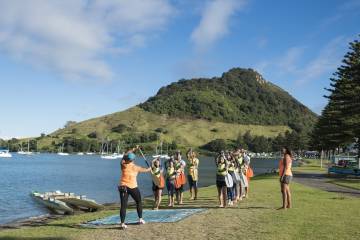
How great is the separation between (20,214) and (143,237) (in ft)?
54.8

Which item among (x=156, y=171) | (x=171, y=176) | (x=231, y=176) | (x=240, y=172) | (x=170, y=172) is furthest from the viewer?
(x=240, y=172)

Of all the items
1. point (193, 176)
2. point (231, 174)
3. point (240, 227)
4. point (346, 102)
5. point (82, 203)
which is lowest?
point (82, 203)

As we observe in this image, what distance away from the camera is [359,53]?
1982 inches

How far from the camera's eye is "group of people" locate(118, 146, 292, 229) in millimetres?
14031

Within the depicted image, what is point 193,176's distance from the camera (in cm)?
2264

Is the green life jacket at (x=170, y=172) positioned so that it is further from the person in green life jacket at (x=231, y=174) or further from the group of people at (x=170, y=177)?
the person in green life jacket at (x=231, y=174)

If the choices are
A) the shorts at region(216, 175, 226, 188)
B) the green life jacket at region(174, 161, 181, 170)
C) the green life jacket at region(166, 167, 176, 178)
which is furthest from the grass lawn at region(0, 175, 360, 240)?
the green life jacket at region(174, 161, 181, 170)

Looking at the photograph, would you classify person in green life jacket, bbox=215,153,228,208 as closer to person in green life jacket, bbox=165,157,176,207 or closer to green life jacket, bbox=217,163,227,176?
green life jacket, bbox=217,163,227,176

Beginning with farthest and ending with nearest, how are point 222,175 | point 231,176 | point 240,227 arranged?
point 231,176 → point 222,175 → point 240,227

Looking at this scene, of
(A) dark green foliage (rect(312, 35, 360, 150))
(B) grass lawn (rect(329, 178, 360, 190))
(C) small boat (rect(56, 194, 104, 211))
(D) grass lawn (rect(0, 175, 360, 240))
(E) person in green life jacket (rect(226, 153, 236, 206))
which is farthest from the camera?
(A) dark green foliage (rect(312, 35, 360, 150))

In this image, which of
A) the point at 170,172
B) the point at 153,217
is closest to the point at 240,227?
the point at 153,217

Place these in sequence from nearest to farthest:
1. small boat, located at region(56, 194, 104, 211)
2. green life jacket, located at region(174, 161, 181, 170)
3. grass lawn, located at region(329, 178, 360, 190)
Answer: green life jacket, located at region(174, 161, 181, 170) → small boat, located at region(56, 194, 104, 211) → grass lawn, located at region(329, 178, 360, 190)

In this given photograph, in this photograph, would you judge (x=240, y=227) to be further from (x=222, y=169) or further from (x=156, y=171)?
(x=156, y=171)

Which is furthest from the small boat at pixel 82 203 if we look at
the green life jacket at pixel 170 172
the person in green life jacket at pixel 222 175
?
the person in green life jacket at pixel 222 175
